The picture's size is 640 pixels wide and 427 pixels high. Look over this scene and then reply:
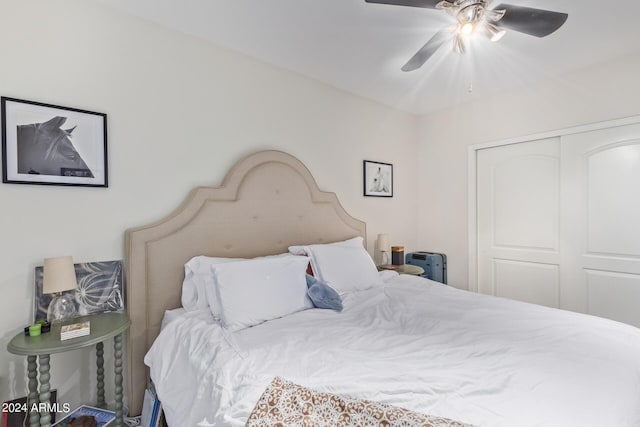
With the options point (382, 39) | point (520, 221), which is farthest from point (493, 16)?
point (520, 221)

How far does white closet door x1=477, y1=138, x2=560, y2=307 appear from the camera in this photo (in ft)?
9.60

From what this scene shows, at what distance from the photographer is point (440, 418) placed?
2.85 feet

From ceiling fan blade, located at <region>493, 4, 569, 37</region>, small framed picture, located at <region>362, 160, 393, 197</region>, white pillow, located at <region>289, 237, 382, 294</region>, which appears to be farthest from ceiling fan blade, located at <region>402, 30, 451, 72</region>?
white pillow, located at <region>289, 237, 382, 294</region>

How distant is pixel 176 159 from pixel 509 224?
3.16 m

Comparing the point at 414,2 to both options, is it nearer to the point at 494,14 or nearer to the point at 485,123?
the point at 494,14

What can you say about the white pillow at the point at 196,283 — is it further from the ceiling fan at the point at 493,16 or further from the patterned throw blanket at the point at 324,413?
the ceiling fan at the point at 493,16

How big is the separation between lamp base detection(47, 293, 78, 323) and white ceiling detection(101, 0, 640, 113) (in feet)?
5.48

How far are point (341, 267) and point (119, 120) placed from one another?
175cm

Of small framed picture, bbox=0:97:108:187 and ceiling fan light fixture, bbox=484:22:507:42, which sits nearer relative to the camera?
small framed picture, bbox=0:97:108:187

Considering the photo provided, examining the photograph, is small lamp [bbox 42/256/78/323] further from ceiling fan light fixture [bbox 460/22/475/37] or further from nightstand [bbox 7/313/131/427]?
ceiling fan light fixture [bbox 460/22/475/37]

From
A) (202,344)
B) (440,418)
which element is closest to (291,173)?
(202,344)

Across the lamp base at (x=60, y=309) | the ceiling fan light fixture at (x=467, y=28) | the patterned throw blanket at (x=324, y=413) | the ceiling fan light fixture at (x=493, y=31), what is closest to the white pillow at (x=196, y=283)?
the lamp base at (x=60, y=309)

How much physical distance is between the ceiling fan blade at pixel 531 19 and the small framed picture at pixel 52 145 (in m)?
2.25

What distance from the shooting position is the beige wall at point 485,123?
2.54m
